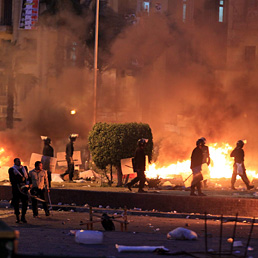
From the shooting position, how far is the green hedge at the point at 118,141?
19531 mm

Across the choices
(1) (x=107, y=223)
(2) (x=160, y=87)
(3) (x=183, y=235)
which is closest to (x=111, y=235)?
(1) (x=107, y=223)

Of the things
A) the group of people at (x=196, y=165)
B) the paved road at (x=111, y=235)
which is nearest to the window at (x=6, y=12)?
the group of people at (x=196, y=165)

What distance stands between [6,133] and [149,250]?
99.2ft

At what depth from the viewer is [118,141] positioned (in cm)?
1961

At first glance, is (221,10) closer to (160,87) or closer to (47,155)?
(160,87)

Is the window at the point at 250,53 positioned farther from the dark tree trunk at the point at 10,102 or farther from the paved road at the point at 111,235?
the paved road at the point at 111,235

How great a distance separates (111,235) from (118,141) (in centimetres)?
869

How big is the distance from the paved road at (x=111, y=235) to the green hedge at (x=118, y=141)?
4401mm

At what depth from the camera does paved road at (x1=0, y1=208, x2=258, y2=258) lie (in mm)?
9320

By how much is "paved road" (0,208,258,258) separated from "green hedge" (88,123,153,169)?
173 inches

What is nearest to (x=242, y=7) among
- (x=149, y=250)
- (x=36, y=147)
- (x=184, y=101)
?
(x=184, y=101)

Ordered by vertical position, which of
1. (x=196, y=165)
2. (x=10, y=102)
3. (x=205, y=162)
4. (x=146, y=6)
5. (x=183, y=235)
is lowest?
(x=183, y=235)

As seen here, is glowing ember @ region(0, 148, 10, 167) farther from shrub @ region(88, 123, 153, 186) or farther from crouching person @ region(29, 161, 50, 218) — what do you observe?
crouching person @ region(29, 161, 50, 218)

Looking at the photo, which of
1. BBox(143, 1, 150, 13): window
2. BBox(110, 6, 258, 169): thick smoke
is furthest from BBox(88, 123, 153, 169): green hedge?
BBox(143, 1, 150, 13): window
